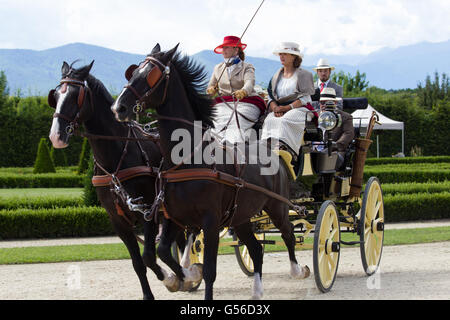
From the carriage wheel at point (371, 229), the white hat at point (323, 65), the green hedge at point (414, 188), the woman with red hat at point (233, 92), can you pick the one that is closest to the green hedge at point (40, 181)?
the green hedge at point (414, 188)

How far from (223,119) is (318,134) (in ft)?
4.71

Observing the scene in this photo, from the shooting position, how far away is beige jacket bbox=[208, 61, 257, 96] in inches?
256

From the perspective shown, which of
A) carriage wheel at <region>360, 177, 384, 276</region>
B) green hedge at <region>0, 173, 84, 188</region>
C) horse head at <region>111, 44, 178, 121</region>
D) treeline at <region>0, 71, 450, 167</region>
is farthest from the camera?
treeline at <region>0, 71, 450, 167</region>

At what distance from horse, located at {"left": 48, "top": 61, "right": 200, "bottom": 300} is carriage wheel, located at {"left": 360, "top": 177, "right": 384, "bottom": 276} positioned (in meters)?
2.93

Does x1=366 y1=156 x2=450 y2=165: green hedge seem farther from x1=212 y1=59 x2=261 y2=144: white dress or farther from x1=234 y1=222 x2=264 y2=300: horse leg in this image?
x1=234 y1=222 x2=264 y2=300: horse leg

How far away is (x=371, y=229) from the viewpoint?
7949 mm

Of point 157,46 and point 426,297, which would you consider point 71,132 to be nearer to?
point 157,46

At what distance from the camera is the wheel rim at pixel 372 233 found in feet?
25.3

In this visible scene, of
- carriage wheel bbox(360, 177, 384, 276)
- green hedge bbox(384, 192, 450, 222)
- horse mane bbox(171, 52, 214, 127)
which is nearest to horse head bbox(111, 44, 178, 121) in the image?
horse mane bbox(171, 52, 214, 127)

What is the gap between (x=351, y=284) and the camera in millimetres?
7082

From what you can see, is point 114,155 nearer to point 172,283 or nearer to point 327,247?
point 172,283

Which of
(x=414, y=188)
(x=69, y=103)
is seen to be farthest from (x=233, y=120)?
(x=414, y=188)

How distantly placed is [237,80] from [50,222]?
277 inches
